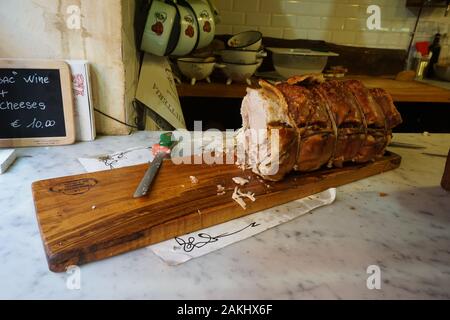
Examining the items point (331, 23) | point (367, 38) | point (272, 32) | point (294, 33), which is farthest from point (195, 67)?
point (367, 38)

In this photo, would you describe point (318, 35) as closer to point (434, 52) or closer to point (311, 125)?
point (434, 52)

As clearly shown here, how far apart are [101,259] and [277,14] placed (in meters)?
1.86

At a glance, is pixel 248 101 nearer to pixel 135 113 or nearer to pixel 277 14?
pixel 135 113

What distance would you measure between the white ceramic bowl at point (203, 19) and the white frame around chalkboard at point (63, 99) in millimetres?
589

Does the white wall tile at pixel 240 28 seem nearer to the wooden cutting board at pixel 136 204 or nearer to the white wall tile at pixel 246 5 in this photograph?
the white wall tile at pixel 246 5

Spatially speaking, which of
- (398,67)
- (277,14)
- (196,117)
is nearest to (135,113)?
(196,117)

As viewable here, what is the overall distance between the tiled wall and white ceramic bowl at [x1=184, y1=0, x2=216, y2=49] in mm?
631

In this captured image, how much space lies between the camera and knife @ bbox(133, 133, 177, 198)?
0.67m

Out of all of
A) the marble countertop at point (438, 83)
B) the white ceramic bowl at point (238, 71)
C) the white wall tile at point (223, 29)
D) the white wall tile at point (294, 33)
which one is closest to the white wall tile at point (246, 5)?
the white wall tile at point (223, 29)

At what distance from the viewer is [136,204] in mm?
629

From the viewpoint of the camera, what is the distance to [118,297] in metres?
0.46

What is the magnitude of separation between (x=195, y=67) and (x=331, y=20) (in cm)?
98

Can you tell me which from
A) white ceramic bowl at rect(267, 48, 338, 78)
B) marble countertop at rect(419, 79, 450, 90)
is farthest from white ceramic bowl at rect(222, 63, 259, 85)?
marble countertop at rect(419, 79, 450, 90)

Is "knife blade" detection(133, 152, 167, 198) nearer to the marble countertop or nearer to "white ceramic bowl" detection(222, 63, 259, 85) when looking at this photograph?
"white ceramic bowl" detection(222, 63, 259, 85)
